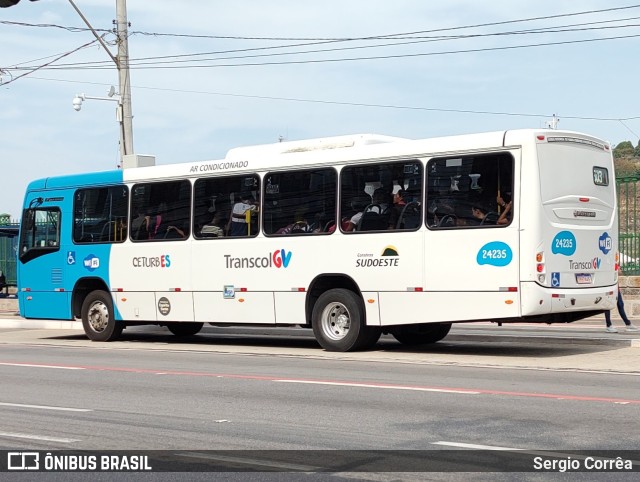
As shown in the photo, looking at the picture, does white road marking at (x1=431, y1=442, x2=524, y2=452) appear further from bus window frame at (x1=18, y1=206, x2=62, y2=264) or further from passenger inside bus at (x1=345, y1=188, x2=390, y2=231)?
bus window frame at (x1=18, y1=206, x2=62, y2=264)

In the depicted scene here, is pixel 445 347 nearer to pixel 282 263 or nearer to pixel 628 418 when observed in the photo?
pixel 282 263

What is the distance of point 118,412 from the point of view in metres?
10.9

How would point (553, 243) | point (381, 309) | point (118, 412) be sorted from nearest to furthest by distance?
point (118, 412)
point (553, 243)
point (381, 309)

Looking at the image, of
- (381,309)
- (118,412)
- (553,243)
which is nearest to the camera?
(118,412)

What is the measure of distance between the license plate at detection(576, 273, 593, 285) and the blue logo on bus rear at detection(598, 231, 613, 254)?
1.78 ft

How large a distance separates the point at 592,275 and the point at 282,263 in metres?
4.90

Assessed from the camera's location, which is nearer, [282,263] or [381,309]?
[381,309]

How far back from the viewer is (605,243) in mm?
16531

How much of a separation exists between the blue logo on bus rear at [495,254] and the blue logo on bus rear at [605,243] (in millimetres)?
1800

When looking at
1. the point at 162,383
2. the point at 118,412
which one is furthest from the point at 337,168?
the point at 118,412

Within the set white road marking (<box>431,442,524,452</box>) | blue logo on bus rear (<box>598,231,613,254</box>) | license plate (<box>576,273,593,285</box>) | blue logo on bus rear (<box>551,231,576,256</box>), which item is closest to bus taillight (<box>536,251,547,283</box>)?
blue logo on bus rear (<box>551,231,576,256</box>)

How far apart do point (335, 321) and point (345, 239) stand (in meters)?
1.33

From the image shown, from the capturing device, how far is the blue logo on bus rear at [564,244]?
1549cm

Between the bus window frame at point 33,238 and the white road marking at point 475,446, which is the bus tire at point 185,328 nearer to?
the bus window frame at point 33,238
